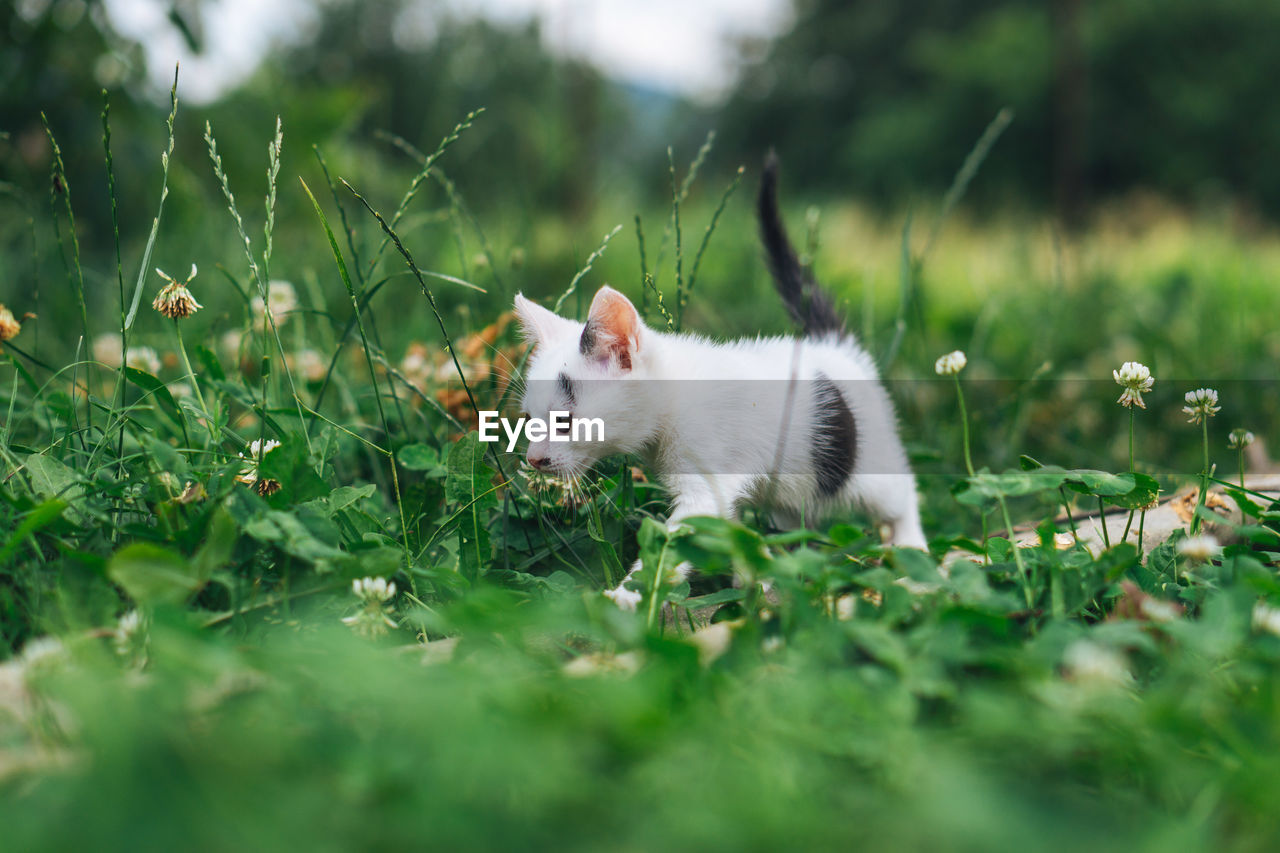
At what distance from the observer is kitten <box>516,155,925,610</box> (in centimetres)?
124

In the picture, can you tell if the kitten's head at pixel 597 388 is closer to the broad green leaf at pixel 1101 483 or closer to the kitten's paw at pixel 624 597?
the kitten's paw at pixel 624 597

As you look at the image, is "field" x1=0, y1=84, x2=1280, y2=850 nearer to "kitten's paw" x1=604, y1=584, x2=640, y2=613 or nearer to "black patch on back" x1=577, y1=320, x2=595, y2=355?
"kitten's paw" x1=604, y1=584, x2=640, y2=613

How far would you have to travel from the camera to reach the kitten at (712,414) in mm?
1243

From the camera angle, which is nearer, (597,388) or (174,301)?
(174,301)

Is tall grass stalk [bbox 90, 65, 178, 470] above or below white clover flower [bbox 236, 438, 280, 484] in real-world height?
above

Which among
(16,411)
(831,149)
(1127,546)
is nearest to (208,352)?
(16,411)

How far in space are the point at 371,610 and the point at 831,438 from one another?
2.58ft

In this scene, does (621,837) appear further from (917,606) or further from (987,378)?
(987,378)

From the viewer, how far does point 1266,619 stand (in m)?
0.83

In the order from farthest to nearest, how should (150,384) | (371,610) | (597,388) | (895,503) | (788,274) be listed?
(788,274), (895,503), (597,388), (150,384), (371,610)

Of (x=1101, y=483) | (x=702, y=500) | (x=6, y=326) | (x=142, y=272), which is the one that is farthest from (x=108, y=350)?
(x=1101, y=483)

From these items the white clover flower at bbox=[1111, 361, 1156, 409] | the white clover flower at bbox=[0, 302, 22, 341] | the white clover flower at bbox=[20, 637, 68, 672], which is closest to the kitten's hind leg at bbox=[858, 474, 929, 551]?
the white clover flower at bbox=[1111, 361, 1156, 409]

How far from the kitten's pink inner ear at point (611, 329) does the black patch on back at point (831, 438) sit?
1.11 feet

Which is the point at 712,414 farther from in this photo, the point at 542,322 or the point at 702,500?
the point at 542,322
